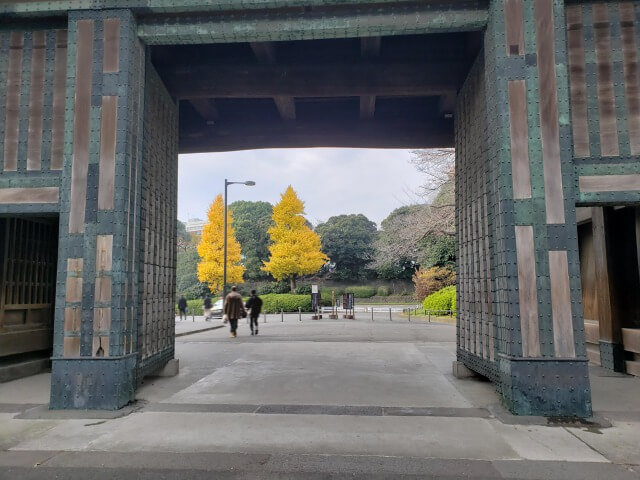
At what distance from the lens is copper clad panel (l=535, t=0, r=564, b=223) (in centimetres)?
607

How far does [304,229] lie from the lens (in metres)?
43.1

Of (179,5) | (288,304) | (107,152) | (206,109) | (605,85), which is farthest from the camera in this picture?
(288,304)

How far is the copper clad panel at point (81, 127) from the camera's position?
646cm

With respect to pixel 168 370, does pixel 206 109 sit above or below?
above

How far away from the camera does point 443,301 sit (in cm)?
2562

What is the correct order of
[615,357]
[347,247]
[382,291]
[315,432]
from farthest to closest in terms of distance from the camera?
[347,247] → [382,291] → [615,357] → [315,432]

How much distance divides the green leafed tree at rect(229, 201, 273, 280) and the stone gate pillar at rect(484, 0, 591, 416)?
1794 inches

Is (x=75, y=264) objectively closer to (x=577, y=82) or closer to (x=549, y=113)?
(x=549, y=113)

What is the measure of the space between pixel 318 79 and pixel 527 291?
18.1 feet

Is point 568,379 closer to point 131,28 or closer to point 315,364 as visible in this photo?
point 315,364

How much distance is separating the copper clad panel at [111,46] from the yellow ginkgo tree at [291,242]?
116 ft

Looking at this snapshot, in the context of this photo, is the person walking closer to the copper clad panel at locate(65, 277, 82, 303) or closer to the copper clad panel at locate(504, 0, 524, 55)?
the copper clad panel at locate(65, 277, 82, 303)

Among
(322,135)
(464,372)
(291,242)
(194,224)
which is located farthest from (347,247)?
(194,224)

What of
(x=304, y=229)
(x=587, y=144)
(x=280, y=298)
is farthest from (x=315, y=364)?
(x=304, y=229)
